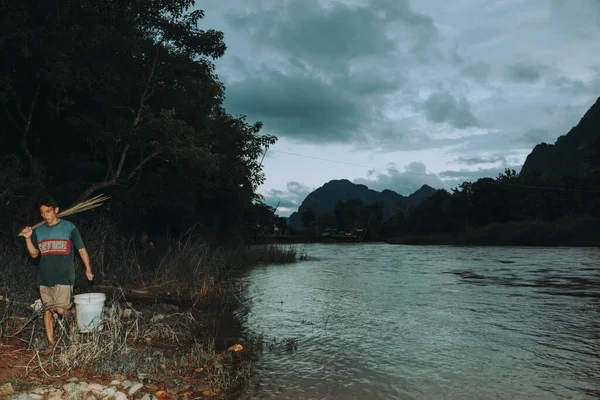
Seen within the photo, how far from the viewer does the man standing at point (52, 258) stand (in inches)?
243

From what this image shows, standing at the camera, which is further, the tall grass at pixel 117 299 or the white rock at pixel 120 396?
the tall grass at pixel 117 299

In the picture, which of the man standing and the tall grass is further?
the man standing

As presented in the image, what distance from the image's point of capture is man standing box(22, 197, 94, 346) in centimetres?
617

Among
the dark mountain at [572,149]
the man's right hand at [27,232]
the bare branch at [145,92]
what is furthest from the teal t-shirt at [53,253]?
A: the dark mountain at [572,149]

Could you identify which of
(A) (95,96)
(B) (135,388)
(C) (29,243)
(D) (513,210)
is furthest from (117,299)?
(D) (513,210)

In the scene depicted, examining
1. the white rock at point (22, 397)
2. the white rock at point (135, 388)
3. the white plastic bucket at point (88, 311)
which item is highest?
the white plastic bucket at point (88, 311)

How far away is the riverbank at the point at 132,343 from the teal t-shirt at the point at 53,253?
0.50 m

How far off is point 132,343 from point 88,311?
108 cm

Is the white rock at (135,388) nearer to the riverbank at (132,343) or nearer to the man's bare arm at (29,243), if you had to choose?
the riverbank at (132,343)

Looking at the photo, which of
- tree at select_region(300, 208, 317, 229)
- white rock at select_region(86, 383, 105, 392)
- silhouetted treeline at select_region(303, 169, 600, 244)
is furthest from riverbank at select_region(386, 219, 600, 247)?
tree at select_region(300, 208, 317, 229)

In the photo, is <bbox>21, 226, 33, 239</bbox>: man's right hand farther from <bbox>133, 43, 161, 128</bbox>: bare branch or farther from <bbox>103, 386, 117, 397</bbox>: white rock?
<bbox>133, 43, 161, 128</bbox>: bare branch

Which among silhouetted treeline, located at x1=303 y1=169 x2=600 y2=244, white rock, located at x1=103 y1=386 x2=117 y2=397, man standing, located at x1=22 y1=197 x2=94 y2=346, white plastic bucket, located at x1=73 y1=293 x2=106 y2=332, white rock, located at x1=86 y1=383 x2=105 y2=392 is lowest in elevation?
white rock, located at x1=103 y1=386 x2=117 y2=397

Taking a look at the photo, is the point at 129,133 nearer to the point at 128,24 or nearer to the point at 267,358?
the point at 128,24

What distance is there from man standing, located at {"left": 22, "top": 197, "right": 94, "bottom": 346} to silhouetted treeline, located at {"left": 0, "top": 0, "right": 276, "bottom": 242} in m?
7.56
